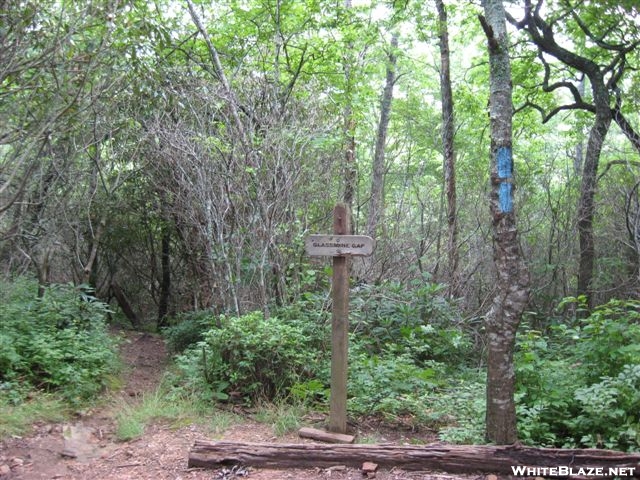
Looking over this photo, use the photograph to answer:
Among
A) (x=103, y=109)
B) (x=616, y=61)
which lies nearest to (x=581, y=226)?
(x=616, y=61)

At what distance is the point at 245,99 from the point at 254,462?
18.0 ft

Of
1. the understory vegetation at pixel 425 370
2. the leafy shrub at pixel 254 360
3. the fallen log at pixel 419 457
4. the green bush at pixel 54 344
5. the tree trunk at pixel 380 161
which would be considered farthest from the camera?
the tree trunk at pixel 380 161

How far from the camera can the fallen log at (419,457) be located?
3812 mm

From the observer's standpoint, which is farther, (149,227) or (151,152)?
(149,227)

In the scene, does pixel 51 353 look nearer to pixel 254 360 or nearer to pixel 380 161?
pixel 254 360

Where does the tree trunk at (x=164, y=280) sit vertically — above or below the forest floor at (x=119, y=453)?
above

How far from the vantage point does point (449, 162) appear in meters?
9.80

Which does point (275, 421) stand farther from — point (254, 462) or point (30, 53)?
point (30, 53)

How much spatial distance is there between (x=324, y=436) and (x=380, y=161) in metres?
7.44

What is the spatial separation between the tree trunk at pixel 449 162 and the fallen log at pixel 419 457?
5040 millimetres

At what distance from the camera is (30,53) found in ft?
20.4

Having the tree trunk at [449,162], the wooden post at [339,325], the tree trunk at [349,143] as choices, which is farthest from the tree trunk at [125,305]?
the wooden post at [339,325]

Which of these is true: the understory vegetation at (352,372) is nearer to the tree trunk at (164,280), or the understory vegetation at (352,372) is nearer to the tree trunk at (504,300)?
the tree trunk at (504,300)

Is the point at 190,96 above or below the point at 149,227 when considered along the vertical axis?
above
